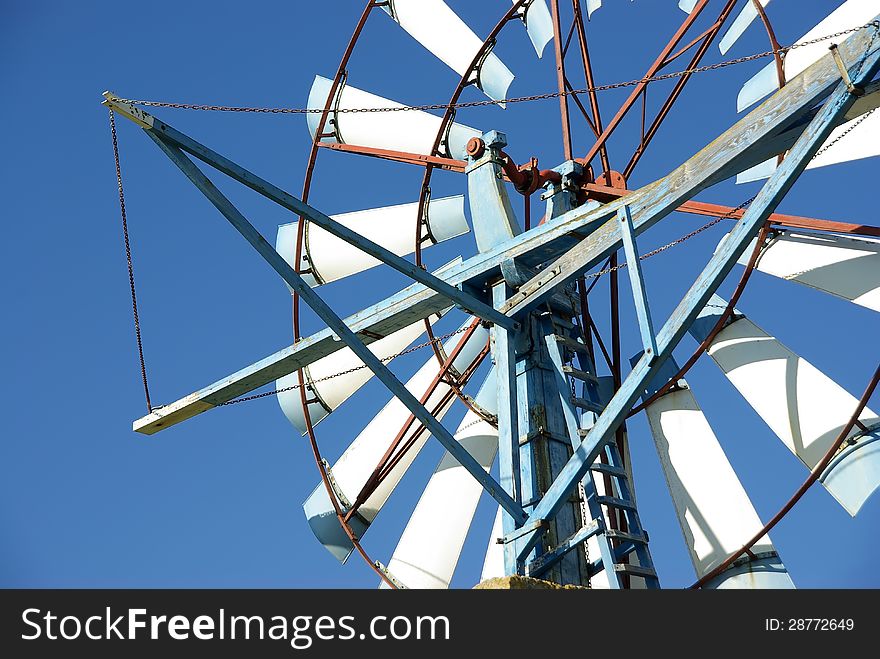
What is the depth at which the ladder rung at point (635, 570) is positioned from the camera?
346 inches

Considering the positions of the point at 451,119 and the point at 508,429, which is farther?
the point at 451,119

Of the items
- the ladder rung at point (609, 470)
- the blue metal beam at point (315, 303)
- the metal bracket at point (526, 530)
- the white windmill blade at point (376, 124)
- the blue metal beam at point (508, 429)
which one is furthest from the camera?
the white windmill blade at point (376, 124)

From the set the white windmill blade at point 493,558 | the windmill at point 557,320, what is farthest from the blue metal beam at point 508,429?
the white windmill blade at point 493,558

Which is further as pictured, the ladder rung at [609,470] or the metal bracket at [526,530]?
A: the ladder rung at [609,470]

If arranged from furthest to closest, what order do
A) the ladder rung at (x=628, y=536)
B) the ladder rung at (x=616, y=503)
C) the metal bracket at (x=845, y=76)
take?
the ladder rung at (x=616, y=503) → the ladder rung at (x=628, y=536) → the metal bracket at (x=845, y=76)

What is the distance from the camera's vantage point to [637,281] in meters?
8.22

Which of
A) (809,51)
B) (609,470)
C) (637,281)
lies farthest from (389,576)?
(809,51)

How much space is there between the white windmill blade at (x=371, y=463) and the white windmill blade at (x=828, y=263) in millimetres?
2792

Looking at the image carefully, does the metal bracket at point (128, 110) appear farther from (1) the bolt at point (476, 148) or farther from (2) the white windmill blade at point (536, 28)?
(2) the white windmill blade at point (536, 28)

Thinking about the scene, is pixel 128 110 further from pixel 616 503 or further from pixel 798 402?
pixel 798 402

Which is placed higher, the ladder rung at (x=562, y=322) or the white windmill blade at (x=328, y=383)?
the white windmill blade at (x=328, y=383)

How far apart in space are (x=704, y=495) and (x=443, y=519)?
94.7 inches

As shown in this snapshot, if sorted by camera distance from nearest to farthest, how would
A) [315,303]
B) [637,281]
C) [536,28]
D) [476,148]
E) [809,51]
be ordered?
[637,281] < [315,303] < [809,51] < [476,148] < [536,28]

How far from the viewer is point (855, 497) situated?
9172mm
